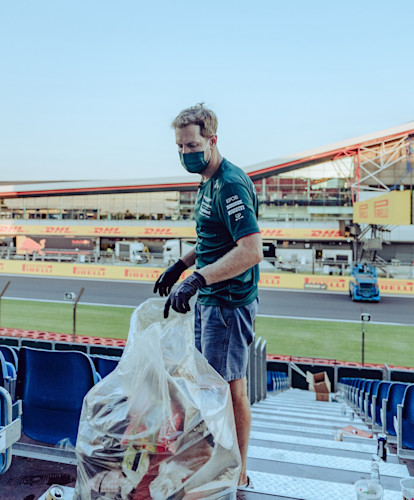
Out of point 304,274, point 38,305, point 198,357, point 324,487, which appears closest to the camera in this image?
point 198,357

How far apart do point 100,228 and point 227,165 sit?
30.9 meters

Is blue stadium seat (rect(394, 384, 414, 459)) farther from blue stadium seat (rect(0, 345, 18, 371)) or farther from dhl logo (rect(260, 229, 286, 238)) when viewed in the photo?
dhl logo (rect(260, 229, 286, 238))

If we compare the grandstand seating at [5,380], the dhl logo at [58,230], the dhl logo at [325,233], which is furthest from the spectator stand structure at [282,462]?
the dhl logo at [58,230]

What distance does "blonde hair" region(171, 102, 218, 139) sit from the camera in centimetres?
181

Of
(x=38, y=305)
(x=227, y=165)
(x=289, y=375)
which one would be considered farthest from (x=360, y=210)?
(x=227, y=165)

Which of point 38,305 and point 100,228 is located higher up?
point 100,228

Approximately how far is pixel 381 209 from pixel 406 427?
40.3 feet

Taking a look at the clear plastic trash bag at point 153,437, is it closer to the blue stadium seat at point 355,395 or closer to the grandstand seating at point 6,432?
the grandstand seating at point 6,432

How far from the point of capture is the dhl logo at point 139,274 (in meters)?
23.7

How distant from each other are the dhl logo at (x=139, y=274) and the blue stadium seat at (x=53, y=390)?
70.4ft

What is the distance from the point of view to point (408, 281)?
20547 mm

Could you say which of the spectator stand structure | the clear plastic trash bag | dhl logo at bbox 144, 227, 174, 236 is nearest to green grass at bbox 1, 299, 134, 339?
the spectator stand structure

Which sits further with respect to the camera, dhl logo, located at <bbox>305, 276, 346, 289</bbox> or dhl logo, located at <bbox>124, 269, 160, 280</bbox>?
dhl logo, located at <bbox>124, 269, 160, 280</bbox>

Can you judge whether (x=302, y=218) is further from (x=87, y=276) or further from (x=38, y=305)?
(x=38, y=305)
